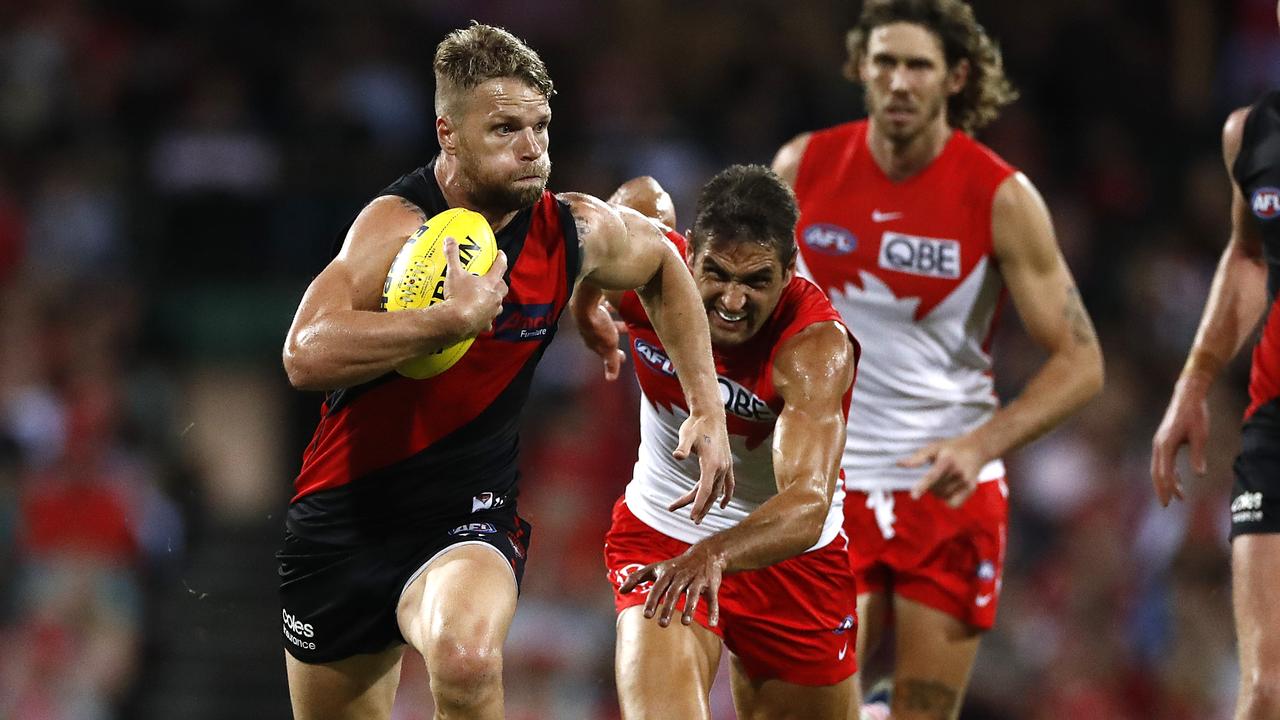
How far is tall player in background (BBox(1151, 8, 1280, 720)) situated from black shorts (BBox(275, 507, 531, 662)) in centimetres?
221

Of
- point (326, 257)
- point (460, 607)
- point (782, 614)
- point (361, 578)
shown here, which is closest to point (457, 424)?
point (361, 578)

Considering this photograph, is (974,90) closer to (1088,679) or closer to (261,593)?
(1088,679)

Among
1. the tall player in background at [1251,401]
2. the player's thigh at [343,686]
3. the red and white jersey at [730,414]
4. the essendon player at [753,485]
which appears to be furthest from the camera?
the red and white jersey at [730,414]

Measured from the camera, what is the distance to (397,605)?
4531 mm

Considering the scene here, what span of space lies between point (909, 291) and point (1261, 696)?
1.93m

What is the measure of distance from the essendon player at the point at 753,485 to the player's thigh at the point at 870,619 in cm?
70

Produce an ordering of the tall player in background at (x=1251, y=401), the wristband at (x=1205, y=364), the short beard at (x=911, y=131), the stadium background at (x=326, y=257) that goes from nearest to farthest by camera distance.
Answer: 1. the tall player in background at (x=1251, y=401)
2. the wristband at (x=1205, y=364)
3. the short beard at (x=911, y=131)
4. the stadium background at (x=326, y=257)

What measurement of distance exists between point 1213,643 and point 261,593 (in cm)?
605

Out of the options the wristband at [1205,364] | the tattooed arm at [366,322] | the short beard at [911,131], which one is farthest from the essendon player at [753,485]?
the wristband at [1205,364]

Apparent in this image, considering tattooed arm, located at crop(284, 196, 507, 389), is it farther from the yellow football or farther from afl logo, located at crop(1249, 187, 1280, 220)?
afl logo, located at crop(1249, 187, 1280, 220)

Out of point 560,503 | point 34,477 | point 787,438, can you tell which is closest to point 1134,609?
point 560,503

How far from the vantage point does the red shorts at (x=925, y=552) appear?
5980 millimetres

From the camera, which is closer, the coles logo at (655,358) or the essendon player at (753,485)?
the essendon player at (753,485)

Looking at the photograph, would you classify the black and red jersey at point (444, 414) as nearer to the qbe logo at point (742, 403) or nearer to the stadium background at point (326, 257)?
the qbe logo at point (742, 403)
